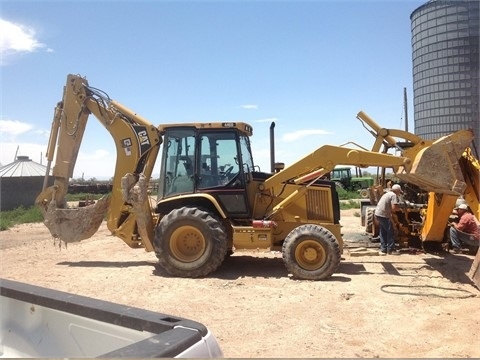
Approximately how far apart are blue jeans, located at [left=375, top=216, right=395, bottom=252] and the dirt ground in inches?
16.2

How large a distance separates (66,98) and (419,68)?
56.4 feet

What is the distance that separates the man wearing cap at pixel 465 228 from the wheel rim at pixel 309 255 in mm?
3344

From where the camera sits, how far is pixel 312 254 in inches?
314

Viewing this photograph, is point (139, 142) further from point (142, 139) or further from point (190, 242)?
point (190, 242)

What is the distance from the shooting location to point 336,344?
4980 mm

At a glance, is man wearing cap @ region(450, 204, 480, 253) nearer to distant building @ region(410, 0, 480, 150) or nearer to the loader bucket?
the loader bucket

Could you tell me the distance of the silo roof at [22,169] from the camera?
30766 millimetres

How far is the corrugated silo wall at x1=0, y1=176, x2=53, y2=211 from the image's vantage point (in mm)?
24016

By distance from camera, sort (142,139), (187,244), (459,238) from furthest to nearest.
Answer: (459,238) < (142,139) < (187,244)

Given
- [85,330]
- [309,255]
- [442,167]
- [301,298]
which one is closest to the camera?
[85,330]

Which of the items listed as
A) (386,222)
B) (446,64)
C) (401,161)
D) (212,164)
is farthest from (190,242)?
(446,64)

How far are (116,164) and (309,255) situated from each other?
4.15m

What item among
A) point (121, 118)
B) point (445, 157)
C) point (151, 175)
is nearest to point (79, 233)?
point (151, 175)

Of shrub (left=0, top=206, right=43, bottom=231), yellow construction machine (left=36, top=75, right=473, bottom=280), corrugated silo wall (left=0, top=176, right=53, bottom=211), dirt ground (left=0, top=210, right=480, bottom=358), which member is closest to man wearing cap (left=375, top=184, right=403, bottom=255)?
dirt ground (left=0, top=210, right=480, bottom=358)
